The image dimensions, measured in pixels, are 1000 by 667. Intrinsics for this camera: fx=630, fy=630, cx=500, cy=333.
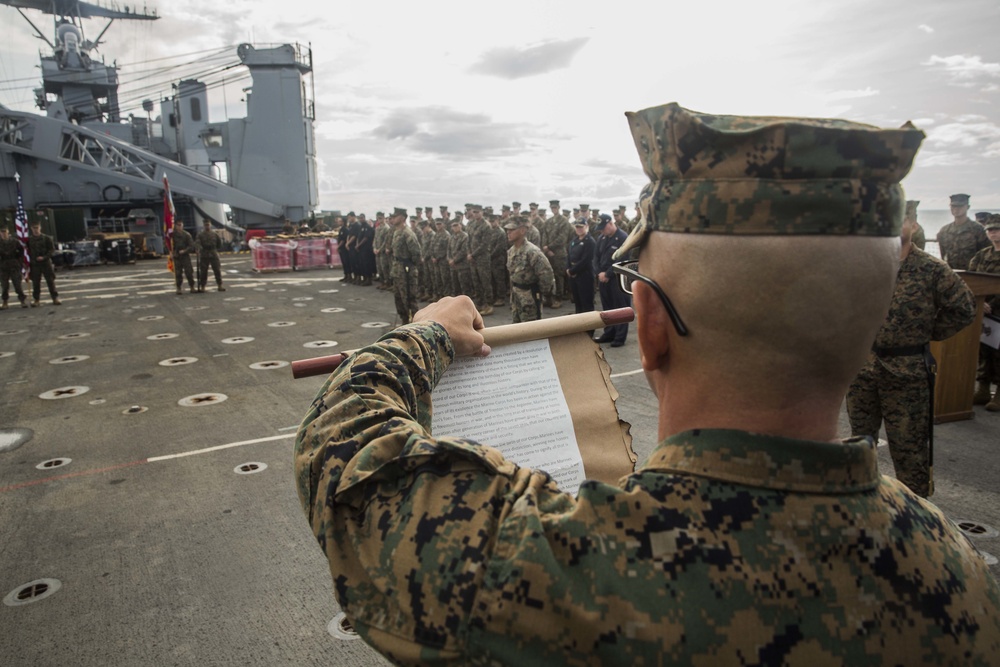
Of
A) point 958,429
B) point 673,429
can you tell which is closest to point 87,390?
point 673,429

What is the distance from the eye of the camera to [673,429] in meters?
0.89

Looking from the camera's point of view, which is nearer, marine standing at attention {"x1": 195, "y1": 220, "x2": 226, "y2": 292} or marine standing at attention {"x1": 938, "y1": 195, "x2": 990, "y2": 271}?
marine standing at attention {"x1": 938, "y1": 195, "x2": 990, "y2": 271}

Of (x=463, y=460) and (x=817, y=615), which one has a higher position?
(x=463, y=460)

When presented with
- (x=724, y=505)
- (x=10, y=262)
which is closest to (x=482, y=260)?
(x=10, y=262)

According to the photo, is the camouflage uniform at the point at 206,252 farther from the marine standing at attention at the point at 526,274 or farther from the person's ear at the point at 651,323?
the person's ear at the point at 651,323

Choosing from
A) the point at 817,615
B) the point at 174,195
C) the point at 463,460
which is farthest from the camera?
the point at 174,195

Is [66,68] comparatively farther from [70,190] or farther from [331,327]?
[331,327]

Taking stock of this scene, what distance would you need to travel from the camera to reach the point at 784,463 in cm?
78

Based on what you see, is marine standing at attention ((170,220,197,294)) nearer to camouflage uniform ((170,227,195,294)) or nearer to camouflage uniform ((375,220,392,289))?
camouflage uniform ((170,227,195,294))

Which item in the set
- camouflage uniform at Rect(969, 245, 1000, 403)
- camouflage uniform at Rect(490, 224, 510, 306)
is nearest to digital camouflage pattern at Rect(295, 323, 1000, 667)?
camouflage uniform at Rect(969, 245, 1000, 403)

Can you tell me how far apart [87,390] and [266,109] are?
85.2ft

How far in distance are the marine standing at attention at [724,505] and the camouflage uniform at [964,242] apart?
943 cm

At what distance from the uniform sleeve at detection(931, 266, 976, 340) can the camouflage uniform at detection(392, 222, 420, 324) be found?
8189mm

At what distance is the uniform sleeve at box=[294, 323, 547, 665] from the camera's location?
762 mm
